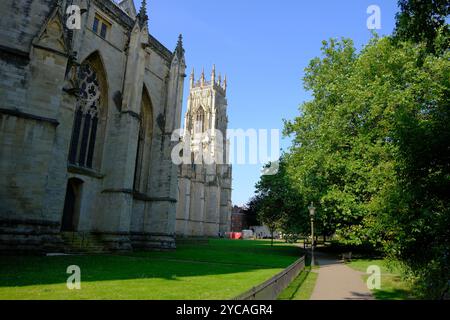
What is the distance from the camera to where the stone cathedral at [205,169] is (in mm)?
65875

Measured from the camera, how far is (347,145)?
2269cm

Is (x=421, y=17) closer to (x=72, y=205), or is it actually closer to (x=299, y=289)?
(x=299, y=289)

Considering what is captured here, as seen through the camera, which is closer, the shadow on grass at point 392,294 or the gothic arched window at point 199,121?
the shadow on grass at point 392,294

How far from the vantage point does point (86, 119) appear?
2245 cm

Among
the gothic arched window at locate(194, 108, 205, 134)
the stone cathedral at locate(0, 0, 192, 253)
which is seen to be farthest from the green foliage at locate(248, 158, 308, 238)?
the gothic arched window at locate(194, 108, 205, 134)

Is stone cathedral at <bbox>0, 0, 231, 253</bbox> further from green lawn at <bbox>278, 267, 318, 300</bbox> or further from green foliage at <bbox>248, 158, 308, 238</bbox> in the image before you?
green lawn at <bbox>278, 267, 318, 300</bbox>

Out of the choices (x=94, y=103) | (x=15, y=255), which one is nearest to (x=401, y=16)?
(x=15, y=255)

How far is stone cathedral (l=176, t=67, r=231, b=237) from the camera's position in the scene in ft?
216

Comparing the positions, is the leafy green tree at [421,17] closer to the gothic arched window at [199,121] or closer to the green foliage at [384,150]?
the green foliage at [384,150]

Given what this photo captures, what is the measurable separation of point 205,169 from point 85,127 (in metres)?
51.2

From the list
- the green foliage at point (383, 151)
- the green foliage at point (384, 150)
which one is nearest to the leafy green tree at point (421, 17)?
the green foliage at point (384, 150)

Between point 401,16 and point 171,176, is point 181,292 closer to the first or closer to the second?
point 401,16

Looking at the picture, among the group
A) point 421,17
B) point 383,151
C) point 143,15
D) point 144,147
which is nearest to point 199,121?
point 144,147

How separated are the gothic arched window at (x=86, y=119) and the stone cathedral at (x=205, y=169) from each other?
42.6 m
